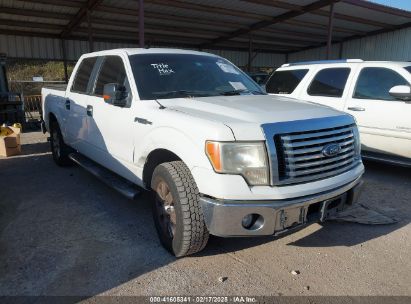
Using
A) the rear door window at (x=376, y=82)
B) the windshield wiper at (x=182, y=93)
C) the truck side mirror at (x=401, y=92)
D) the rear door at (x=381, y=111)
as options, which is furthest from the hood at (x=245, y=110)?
the rear door window at (x=376, y=82)

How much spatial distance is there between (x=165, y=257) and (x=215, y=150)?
1.21 metres

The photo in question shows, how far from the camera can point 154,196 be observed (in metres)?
3.30

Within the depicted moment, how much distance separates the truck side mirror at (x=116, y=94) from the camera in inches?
139

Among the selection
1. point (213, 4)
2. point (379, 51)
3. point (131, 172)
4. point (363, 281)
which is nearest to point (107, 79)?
point (131, 172)

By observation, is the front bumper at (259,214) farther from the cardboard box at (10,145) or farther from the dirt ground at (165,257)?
the cardboard box at (10,145)

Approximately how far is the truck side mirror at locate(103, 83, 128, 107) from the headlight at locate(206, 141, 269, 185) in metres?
1.44

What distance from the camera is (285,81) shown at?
7.00 metres

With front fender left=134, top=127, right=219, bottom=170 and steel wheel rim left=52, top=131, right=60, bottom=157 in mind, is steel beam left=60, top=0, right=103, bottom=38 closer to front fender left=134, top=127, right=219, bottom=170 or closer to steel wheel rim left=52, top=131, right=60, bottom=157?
steel wheel rim left=52, top=131, right=60, bottom=157

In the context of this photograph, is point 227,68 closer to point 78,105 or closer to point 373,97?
point 78,105

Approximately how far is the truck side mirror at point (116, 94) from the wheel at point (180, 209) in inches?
38.5

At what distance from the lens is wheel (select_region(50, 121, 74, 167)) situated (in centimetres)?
607

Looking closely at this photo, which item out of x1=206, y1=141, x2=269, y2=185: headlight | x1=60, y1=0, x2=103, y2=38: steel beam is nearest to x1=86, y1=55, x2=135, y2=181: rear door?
x1=206, y1=141, x2=269, y2=185: headlight

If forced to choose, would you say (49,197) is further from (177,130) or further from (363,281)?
(363,281)

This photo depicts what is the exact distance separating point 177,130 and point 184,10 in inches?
456
